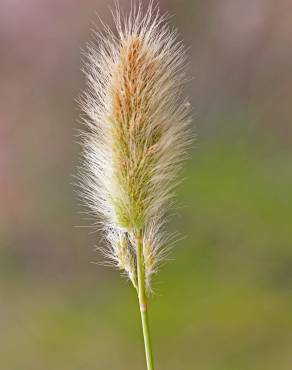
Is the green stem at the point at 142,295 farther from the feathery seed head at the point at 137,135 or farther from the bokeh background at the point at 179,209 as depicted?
the bokeh background at the point at 179,209

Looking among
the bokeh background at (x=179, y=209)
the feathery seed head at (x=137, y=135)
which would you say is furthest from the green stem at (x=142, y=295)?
the bokeh background at (x=179, y=209)

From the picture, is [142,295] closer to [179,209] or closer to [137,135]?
[137,135]

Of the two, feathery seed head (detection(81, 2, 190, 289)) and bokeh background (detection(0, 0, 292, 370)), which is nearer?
feathery seed head (detection(81, 2, 190, 289))

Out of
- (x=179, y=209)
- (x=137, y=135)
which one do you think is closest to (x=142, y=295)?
(x=137, y=135)

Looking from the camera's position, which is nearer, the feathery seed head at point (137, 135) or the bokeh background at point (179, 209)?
the feathery seed head at point (137, 135)

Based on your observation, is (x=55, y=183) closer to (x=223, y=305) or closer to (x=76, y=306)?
(x=76, y=306)

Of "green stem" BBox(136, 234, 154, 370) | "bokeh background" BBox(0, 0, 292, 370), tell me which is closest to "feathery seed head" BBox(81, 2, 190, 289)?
"green stem" BBox(136, 234, 154, 370)

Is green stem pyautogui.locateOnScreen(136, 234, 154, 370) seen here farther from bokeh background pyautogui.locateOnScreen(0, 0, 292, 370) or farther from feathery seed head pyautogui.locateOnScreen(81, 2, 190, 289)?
bokeh background pyautogui.locateOnScreen(0, 0, 292, 370)
